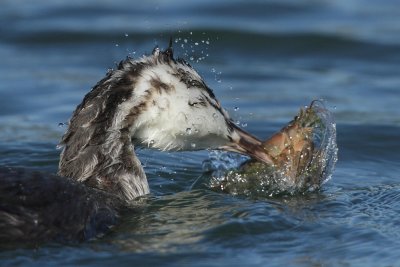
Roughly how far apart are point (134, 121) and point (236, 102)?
4922mm

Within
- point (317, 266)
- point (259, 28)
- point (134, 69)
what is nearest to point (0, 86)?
point (259, 28)

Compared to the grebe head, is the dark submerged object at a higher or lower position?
lower

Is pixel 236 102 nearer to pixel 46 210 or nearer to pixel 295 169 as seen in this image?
pixel 295 169

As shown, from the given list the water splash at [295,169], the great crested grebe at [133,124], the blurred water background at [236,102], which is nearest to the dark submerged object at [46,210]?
the blurred water background at [236,102]

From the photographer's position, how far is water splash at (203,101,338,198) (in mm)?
8617

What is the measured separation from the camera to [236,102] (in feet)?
42.3

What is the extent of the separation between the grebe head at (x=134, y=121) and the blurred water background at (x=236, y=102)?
1.32ft

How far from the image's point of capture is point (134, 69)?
818 centimetres

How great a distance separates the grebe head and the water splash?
1.88 feet

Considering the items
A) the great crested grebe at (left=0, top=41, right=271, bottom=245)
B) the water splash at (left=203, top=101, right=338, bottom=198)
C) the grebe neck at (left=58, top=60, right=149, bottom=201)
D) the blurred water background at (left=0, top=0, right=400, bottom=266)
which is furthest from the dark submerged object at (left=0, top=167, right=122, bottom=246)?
the water splash at (left=203, top=101, right=338, bottom=198)

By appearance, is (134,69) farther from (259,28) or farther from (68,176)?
(259,28)

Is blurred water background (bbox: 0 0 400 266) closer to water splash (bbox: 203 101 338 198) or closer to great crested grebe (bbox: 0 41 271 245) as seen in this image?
water splash (bbox: 203 101 338 198)

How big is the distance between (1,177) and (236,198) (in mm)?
2068

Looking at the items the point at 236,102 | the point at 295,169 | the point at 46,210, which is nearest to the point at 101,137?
the point at 46,210
